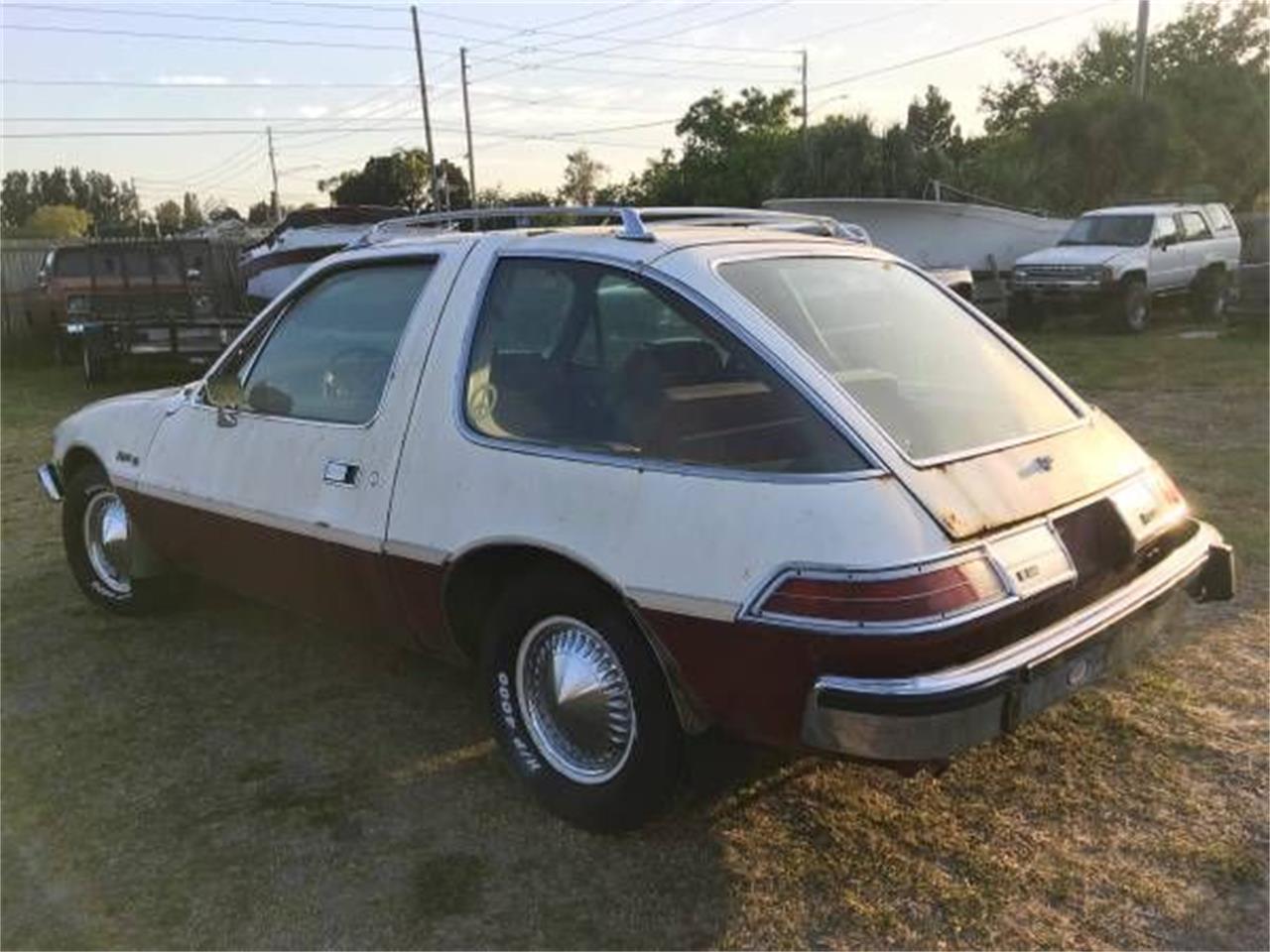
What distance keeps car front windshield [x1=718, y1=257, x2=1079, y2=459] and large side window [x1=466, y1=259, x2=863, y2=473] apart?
0.19 metres

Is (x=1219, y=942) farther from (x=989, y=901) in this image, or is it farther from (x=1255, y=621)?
(x=1255, y=621)

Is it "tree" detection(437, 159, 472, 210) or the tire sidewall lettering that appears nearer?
the tire sidewall lettering

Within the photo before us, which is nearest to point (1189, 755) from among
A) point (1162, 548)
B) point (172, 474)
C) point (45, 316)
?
point (1162, 548)

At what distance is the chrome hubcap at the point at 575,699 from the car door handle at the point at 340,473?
81cm

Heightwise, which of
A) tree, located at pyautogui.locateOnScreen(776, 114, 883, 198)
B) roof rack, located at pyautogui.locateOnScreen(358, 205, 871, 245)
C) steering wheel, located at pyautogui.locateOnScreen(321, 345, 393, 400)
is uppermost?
tree, located at pyautogui.locateOnScreen(776, 114, 883, 198)

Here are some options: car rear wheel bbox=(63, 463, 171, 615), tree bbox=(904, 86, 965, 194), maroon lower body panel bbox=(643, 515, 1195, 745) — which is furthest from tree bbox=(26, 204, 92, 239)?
maroon lower body panel bbox=(643, 515, 1195, 745)

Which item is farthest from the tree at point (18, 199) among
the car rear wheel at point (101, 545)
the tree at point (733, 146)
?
the car rear wheel at point (101, 545)

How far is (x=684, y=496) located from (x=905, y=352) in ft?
3.55

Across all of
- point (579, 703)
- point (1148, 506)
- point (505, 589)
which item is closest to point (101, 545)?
point (505, 589)

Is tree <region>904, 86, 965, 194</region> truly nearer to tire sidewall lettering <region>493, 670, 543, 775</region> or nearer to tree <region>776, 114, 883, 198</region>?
tree <region>776, 114, 883, 198</region>

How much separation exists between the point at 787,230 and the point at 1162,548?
65.5 inches

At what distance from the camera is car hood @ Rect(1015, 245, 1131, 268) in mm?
17953

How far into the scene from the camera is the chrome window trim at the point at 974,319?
3066 mm

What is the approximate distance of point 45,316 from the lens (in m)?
18.0
